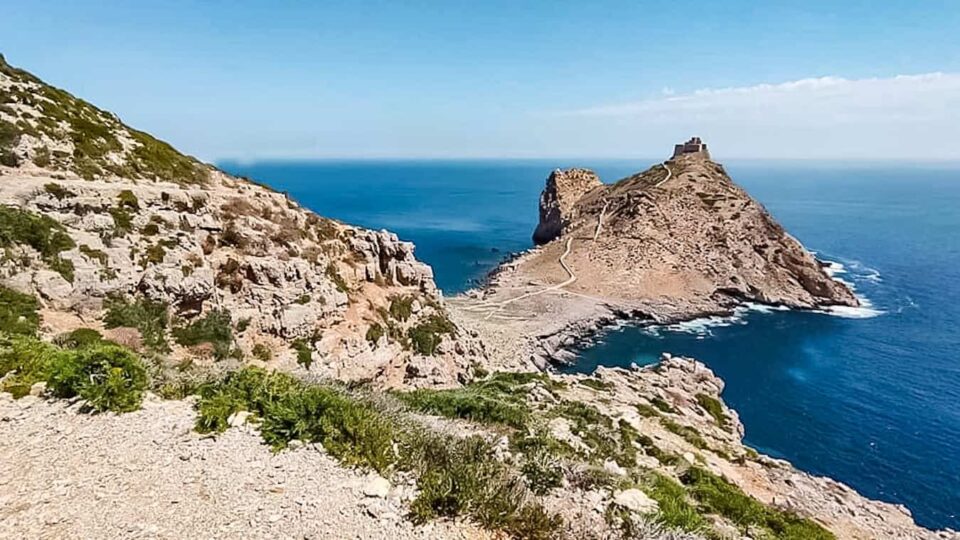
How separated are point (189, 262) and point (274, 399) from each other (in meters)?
14.7

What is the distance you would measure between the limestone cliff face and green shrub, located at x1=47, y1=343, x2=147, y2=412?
7347 centimetres

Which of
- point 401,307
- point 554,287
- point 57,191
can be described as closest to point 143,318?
point 57,191

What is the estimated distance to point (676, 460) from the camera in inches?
782

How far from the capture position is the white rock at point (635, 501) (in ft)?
35.8

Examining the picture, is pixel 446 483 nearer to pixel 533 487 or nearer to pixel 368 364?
pixel 533 487

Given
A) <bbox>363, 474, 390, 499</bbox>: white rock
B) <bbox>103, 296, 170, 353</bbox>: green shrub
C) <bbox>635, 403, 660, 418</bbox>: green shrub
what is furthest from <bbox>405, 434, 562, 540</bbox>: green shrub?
<bbox>635, 403, 660, 418</bbox>: green shrub

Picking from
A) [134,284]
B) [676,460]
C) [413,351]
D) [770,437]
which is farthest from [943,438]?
[134,284]

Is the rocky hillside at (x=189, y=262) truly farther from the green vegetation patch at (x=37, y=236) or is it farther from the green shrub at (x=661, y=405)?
the green shrub at (x=661, y=405)

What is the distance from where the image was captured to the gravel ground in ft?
26.0

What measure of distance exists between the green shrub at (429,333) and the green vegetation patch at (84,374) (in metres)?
21.2

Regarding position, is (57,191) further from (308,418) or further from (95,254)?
(308,418)

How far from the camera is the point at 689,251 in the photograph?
92.0m

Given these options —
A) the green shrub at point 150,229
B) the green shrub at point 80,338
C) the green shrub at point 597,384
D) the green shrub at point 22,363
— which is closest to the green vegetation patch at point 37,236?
the green shrub at point 80,338

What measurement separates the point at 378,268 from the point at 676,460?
22.3 metres
